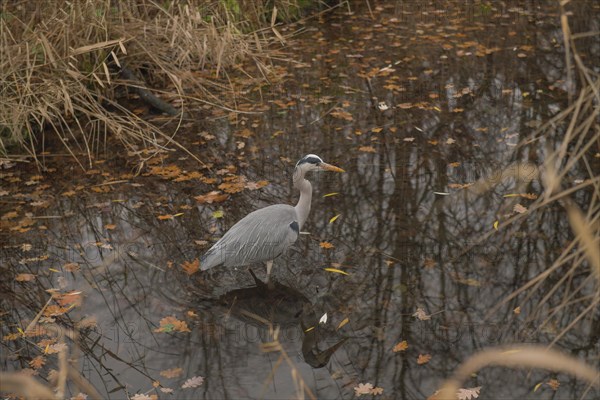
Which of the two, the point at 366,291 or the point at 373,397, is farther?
the point at 366,291

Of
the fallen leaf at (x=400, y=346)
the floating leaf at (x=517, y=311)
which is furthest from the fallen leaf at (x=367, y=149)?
the fallen leaf at (x=400, y=346)

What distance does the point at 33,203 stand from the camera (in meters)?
7.21

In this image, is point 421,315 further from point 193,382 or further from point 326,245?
point 193,382

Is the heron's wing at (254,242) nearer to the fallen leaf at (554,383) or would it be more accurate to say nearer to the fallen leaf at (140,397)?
the fallen leaf at (140,397)

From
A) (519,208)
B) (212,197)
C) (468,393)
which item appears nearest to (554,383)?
(468,393)

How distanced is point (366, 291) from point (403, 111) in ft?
12.5

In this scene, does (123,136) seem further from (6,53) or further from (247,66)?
(247,66)

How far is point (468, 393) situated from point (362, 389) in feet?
2.25

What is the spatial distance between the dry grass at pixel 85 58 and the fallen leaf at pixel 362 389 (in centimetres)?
380

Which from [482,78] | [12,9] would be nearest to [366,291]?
[482,78]

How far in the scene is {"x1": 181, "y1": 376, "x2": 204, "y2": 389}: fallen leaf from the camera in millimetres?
4736

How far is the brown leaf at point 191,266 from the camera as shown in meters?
5.99

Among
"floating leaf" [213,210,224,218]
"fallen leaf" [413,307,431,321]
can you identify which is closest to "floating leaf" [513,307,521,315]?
"fallen leaf" [413,307,431,321]

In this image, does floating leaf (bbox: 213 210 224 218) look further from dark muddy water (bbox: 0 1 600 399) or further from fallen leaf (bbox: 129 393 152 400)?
fallen leaf (bbox: 129 393 152 400)
